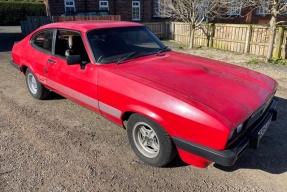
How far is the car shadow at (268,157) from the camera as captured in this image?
115 inches

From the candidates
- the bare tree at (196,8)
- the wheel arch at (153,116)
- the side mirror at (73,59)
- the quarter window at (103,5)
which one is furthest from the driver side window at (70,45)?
the quarter window at (103,5)

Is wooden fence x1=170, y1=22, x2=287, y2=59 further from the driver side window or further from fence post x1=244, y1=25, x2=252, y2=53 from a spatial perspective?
the driver side window

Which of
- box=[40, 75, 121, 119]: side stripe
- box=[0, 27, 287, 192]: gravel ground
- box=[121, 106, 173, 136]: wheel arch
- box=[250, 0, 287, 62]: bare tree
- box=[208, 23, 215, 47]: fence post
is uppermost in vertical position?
box=[250, 0, 287, 62]: bare tree

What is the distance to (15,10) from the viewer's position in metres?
26.3

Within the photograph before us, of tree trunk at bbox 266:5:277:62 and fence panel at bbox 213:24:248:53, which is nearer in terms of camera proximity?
tree trunk at bbox 266:5:277:62

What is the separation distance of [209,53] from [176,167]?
8.64 m

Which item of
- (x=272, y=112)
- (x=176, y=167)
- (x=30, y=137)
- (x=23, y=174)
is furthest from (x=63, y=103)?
(x=272, y=112)

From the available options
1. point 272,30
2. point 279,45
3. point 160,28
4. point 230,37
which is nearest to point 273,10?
point 272,30

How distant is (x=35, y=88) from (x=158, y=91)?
137 inches

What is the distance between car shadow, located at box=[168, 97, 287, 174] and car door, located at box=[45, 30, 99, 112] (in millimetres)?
1525

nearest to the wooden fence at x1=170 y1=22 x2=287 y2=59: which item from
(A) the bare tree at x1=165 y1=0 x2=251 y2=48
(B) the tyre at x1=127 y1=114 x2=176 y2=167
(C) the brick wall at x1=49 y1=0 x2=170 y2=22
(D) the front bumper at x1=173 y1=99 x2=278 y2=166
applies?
(A) the bare tree at x1=165 y1=0 x2=251 y2=48

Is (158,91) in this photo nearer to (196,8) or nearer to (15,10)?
(196,8)

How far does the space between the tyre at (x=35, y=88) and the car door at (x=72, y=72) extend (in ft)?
1.84

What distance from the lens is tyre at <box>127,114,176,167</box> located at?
2.61 meters
